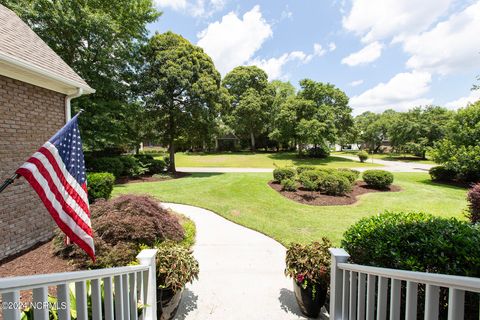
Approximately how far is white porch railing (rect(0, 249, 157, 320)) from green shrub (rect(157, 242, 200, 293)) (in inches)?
A: 11.7

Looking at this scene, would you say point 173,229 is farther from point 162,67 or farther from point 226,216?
point 162,67

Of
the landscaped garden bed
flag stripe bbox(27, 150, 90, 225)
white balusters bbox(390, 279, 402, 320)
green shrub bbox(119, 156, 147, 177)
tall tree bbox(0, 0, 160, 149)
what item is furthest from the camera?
green shrub bbox(119, 156, 147, 177)

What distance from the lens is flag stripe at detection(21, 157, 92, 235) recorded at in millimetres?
2116

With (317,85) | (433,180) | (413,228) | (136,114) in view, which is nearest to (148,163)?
(136,114)

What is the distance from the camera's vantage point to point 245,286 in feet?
12.9

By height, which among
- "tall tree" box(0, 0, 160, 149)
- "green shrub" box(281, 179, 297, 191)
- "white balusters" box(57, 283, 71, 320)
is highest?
"tall tree" box(0, 0, 160, 149)

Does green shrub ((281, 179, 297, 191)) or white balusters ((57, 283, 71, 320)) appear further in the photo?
green shrub ((281, 179, 297, 191))

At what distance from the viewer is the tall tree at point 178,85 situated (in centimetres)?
1546

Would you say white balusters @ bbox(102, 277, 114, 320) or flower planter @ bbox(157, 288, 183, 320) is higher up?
white balusters @ bbox(102, 277, 114, 320)

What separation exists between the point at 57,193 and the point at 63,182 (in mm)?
130

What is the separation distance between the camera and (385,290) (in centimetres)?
202

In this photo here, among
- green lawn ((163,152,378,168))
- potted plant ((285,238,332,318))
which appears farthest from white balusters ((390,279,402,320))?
green lawn ((163,152,378,168))

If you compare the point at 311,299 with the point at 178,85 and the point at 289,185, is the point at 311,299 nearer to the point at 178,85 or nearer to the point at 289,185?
the point at 289,185

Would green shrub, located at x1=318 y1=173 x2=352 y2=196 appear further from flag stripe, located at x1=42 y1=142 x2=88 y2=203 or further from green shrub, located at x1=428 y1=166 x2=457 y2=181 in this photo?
green shrub, located at x1=428 y1=166 x2=457 y2=181
